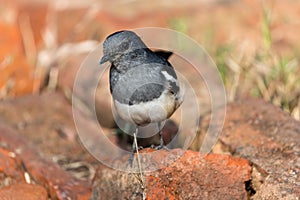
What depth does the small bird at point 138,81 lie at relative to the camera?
4371 millimetres

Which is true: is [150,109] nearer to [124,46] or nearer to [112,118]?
[124,46]

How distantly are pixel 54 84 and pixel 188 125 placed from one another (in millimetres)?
2482

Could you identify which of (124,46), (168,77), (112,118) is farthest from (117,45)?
(112,118)

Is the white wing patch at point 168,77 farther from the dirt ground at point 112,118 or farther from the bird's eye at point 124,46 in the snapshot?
the dirt ground at point 112,118

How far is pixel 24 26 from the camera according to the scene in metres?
8.27

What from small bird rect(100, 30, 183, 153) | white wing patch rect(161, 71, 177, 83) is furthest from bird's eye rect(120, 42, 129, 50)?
white wing patch rect(161, 71, 177, 83)

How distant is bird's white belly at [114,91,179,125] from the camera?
4344 mm

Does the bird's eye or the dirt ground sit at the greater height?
the bird's eye

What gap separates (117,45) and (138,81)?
31 centimetres

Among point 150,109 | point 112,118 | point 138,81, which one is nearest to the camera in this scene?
point 150,109

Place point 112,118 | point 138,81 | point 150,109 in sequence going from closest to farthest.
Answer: point 150,109 → point 138,81 → point 112,118

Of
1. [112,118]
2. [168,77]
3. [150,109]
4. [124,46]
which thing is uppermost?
[124,46]

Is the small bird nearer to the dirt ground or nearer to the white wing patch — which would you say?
the white wing patch

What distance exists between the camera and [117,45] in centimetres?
440
